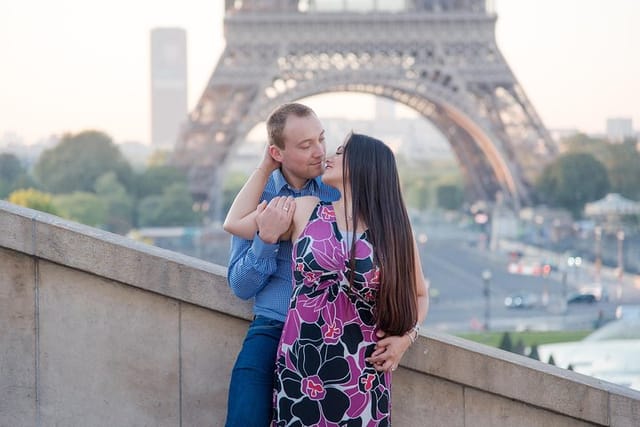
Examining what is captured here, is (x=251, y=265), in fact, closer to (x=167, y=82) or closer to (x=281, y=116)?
(x=281, y=116)

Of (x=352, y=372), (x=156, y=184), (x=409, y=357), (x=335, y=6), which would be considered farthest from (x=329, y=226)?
(x=335, y=6)

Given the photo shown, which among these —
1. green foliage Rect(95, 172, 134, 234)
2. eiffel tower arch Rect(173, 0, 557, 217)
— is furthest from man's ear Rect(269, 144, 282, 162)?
green foliage Rect(95, 172, 134, 234)

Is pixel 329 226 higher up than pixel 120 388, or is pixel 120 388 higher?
pixel 329 226

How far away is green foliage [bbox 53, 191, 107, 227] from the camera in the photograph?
3962 centimetres

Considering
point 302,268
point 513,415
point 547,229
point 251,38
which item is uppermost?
point 251,38

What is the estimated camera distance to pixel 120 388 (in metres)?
4.64

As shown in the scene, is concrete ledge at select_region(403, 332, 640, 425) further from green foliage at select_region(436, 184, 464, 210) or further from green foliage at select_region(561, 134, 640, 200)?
green foliage at select_region(436, 184, 464, 210)

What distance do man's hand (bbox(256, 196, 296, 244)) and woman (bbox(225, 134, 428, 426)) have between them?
0.06 metres

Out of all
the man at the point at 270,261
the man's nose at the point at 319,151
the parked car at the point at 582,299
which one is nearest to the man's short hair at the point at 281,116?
the man at the point at 270,261

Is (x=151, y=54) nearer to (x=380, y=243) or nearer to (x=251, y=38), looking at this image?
(x=251, y=38)

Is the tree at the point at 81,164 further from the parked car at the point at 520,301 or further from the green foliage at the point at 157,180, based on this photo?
the parked car at the point at 520,301

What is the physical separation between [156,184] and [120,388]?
42834 millimetres

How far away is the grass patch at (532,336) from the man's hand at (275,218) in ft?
62.2

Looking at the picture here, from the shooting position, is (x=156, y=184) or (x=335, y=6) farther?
(x=335, y=6)
